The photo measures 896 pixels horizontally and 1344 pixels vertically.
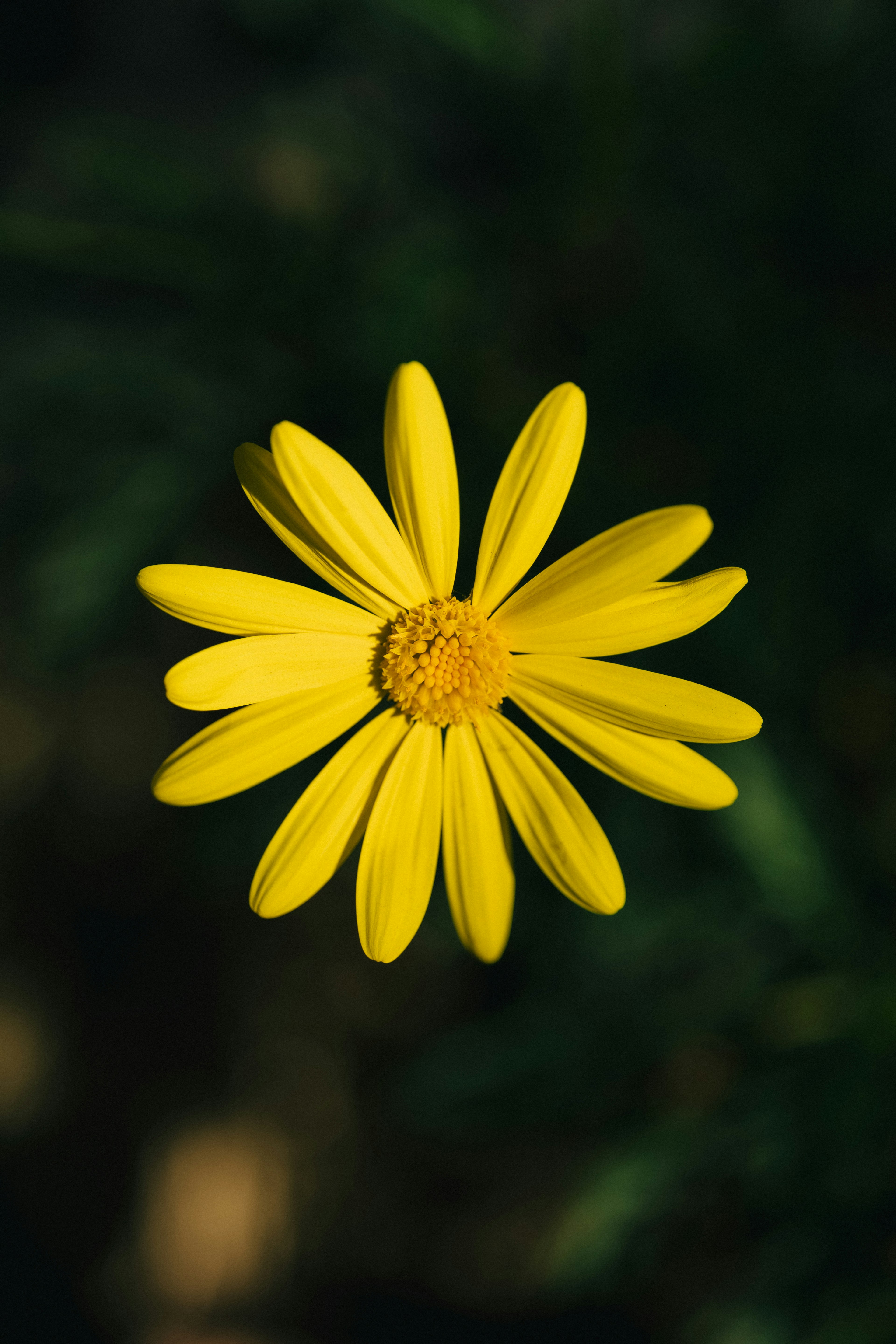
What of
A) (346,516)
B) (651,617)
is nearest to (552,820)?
(651,617)

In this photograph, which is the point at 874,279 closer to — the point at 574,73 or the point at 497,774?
the point at 574,73

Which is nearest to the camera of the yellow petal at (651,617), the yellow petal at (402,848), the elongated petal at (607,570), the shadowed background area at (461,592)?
the elongated petal at (607,570)

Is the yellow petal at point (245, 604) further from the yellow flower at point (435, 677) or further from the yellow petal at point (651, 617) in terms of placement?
the yellow petal at point (651, 617)

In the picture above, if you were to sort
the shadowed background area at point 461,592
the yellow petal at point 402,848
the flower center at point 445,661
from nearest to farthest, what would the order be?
the yellow petal at point 402,848 → the flower center at point 445,661 → the shadowed background area at point 461,592

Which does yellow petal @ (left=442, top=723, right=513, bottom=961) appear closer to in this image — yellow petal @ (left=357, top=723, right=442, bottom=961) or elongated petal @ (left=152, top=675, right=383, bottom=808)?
yellow petal @ (left=357, top=723, right=442, bottom=961)

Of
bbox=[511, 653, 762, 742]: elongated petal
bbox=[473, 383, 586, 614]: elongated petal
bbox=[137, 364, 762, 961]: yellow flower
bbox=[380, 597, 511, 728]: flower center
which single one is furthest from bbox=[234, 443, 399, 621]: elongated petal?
bbox=[511, 653, 762, 742]: elongated petal

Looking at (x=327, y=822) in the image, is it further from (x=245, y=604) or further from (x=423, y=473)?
(x=423, y=473)

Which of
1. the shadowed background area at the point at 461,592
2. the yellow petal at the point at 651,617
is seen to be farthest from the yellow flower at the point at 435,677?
the shadowed background area at the point at 461,592
